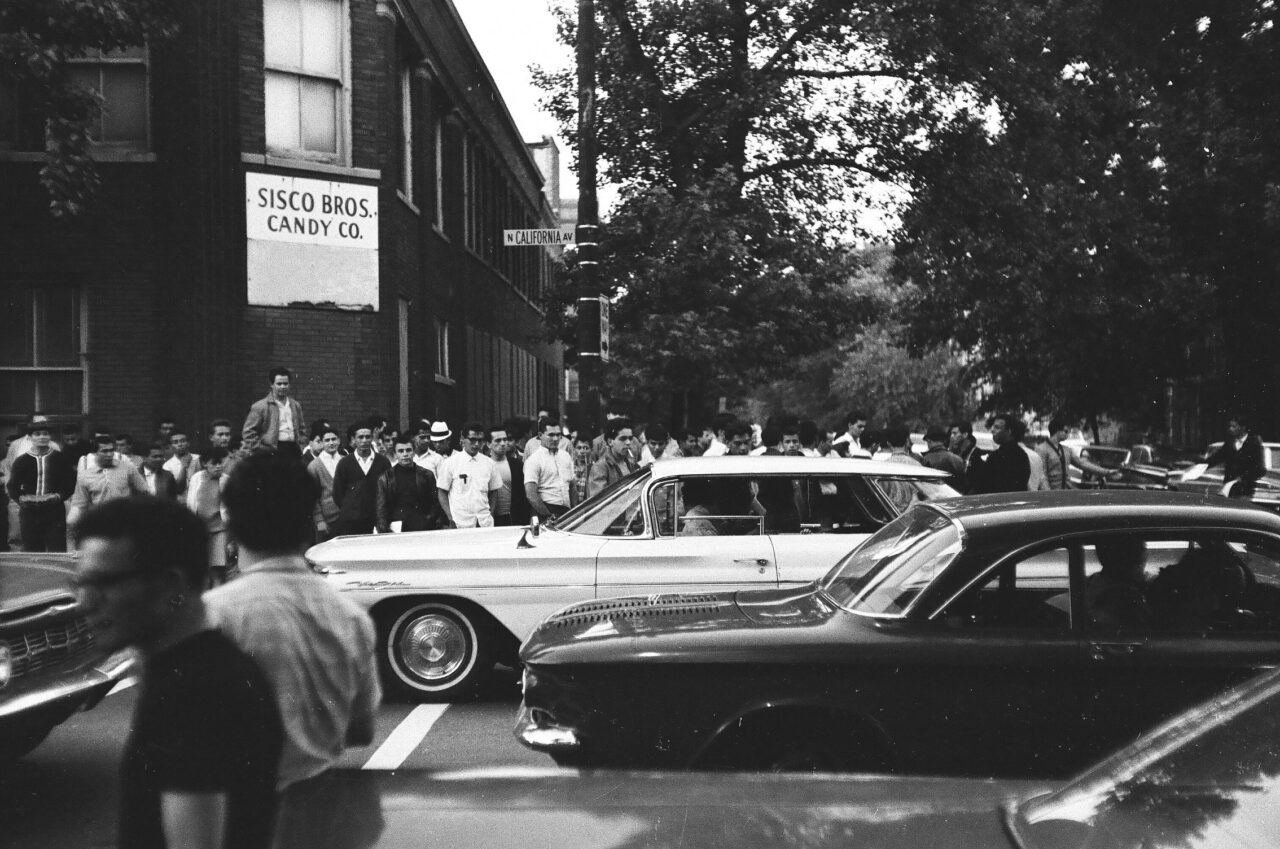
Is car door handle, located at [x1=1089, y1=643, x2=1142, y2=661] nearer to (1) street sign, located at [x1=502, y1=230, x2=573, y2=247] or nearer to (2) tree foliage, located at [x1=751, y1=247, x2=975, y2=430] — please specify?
(1) street sign, located at [x1=502, y1=230, x2=573, y2=247]

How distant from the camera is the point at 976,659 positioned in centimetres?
483

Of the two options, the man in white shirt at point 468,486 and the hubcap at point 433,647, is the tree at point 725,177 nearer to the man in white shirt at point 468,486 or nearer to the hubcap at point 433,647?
the man in white shirt at point 468,486

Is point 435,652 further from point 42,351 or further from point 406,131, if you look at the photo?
point 406,131

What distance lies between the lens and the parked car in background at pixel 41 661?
18.5 feet

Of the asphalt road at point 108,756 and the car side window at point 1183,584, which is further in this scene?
the asphalt road at point 108,756

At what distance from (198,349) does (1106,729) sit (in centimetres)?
1290

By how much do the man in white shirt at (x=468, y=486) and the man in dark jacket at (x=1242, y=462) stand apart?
11283 millimetres

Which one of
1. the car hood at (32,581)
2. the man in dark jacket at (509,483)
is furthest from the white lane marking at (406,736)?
the man in dark jacket at (509,483)

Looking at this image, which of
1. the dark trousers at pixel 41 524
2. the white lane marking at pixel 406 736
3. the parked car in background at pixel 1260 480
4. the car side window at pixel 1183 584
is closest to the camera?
the car side window at pixel 1183 584

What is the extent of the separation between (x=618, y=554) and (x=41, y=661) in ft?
10.5

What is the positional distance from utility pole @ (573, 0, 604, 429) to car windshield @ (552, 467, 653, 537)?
5712mm

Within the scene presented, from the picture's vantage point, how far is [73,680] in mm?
5906

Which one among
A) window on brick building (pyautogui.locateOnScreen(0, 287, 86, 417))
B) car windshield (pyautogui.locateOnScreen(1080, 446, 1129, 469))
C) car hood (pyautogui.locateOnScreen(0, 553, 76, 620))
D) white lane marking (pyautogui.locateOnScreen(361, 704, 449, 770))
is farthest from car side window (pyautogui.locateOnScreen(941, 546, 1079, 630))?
car windshield (pyautogui.locateOnScreen(1080, 446, 1129, 469))

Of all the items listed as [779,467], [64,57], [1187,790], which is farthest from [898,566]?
[64,57]
